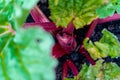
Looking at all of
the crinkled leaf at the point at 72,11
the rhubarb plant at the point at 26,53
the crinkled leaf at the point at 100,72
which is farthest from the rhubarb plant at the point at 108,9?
the rhubarb plant at the point at 26,53

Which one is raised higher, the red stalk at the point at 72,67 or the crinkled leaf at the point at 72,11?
the crinkled leaf at the point at 72,11

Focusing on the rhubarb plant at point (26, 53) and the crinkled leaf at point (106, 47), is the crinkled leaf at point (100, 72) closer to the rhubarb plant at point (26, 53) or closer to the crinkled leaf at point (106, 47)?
the crinkled leaf at point (106, 47)

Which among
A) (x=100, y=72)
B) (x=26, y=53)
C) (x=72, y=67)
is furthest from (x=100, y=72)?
(x=26, y=53)

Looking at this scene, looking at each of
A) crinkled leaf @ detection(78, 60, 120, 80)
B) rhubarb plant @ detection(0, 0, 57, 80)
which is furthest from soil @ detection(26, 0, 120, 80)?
rhubarb plant @ detection(0, 0, 57, 80)

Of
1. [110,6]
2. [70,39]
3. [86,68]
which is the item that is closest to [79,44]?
[70,39]

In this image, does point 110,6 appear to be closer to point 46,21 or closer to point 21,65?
point 46,21

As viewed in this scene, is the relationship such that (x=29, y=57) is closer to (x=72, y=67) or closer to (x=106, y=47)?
(x=106, y=47)

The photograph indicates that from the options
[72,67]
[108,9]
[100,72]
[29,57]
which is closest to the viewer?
[29,57]
